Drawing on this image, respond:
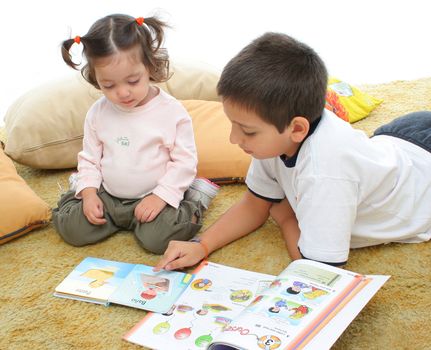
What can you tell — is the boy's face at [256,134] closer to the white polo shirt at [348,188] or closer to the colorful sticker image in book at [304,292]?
the white polo shirt at [348,188]

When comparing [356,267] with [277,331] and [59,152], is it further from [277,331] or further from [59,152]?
Result: [59,152]

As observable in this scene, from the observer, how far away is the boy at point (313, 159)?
110cm

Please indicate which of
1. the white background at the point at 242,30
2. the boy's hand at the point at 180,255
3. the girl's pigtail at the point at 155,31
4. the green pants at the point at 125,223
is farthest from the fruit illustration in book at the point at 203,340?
the white background at the point at 242,30

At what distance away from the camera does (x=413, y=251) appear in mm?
1307

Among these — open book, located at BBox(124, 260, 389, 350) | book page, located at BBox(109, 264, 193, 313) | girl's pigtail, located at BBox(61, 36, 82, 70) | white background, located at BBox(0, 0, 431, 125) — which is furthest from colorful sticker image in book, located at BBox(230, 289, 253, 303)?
white background, located at BBox(0, 0, 431, 125)

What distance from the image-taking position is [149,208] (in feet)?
Result: 4.58

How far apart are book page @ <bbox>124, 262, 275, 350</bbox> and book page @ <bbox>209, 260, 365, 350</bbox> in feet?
0.33

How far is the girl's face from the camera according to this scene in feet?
4.36

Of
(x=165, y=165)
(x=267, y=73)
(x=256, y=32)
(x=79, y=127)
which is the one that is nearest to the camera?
(x=267, y=73)

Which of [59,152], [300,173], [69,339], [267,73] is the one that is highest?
[267,73]

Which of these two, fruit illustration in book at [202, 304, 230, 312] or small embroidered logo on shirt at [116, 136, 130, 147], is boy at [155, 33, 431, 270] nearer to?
fruit illustration in book at [202, 304, 230, 312]

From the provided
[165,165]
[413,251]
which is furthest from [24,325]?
[413,251]

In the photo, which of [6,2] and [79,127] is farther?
[6,2]

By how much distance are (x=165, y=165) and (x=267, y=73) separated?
0.45 metres
